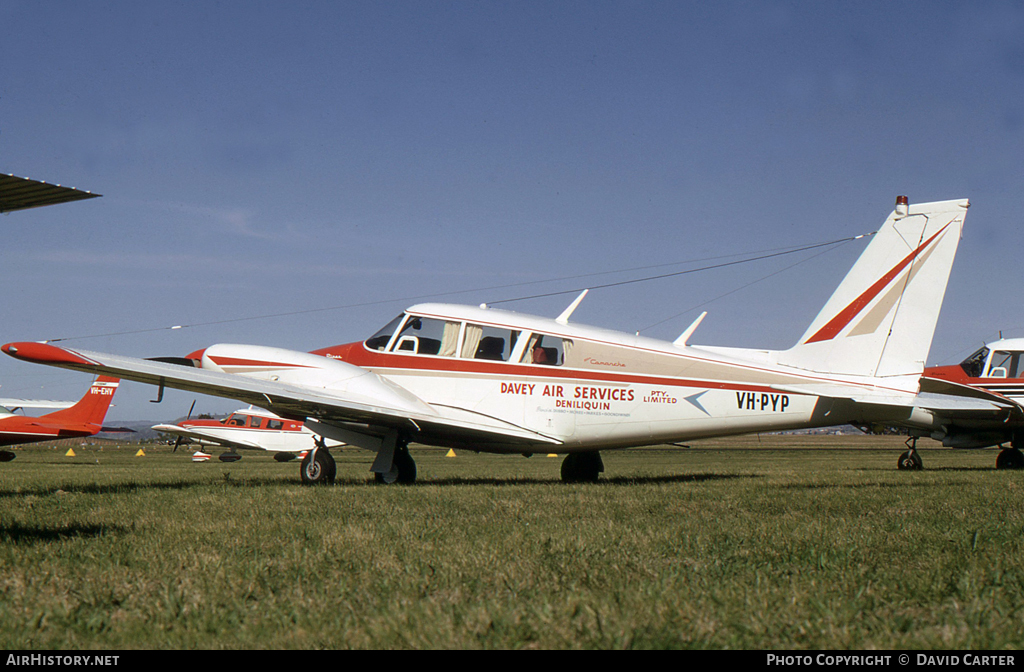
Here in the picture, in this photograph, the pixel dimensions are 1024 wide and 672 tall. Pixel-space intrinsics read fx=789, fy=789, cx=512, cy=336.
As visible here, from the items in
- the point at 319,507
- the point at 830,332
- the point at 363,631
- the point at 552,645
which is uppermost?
the point at 830,332

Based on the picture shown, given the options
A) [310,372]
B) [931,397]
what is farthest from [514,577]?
[931,397]

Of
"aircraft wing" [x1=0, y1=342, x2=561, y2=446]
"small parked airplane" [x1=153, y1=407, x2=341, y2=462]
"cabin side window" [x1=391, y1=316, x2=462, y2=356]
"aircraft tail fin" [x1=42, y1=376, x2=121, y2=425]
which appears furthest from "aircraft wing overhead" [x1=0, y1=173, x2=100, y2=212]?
"small parked airplane" [x1=153, y1=407, x2=341, y2=462]

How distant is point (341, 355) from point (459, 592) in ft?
35.3

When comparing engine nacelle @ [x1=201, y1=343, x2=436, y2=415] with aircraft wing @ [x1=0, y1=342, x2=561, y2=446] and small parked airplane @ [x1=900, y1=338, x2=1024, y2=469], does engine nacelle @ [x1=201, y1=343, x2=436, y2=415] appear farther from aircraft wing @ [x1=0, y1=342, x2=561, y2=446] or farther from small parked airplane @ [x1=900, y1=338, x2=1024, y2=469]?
small parked airplane @ [x1=900, y1=338, x2=1024, y2=469]

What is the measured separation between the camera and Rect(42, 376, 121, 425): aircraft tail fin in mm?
26172

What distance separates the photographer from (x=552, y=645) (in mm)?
3027

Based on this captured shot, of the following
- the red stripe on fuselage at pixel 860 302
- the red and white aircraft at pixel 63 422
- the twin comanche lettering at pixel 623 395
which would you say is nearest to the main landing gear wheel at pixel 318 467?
the twin comanche lettering at pixel 623 395

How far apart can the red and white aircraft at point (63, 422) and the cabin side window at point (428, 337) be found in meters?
12.9

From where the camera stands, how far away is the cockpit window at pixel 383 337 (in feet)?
45.2

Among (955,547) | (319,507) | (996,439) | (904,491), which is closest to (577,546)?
(955,547)

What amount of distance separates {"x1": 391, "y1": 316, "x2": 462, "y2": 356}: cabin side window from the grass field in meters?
5.57

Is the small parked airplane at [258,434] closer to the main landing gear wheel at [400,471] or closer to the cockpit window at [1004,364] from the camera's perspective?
the main landing gear wheel at [400,471]

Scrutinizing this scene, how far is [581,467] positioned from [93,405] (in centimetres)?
1988
